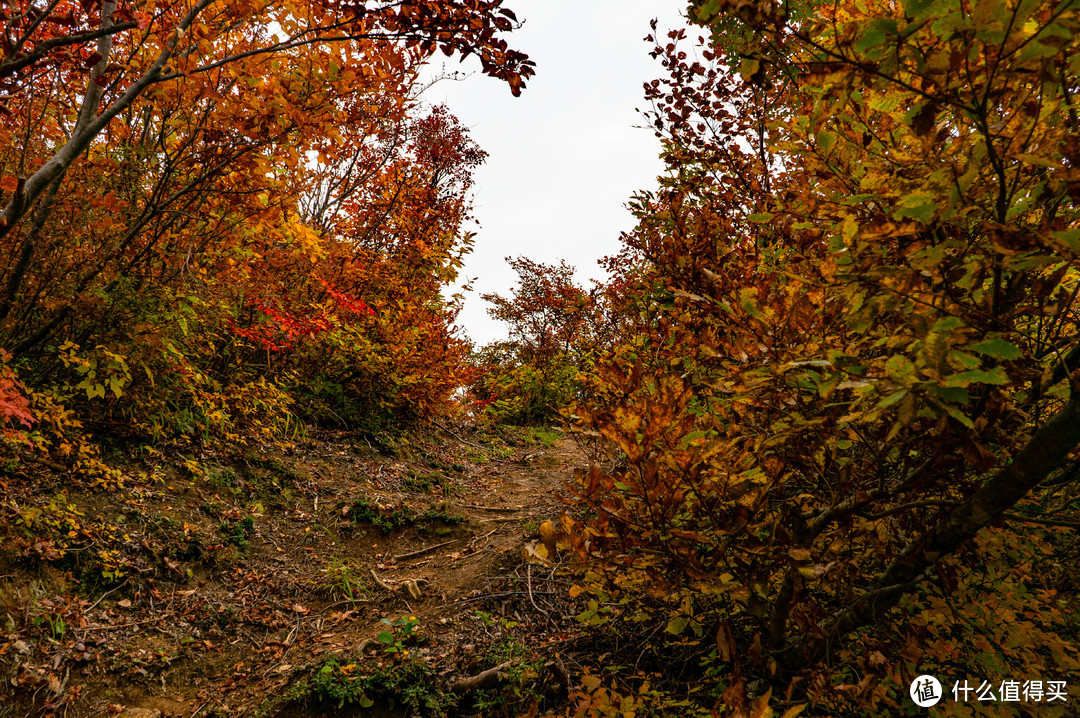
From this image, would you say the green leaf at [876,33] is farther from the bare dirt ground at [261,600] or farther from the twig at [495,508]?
the twig at [495,508]

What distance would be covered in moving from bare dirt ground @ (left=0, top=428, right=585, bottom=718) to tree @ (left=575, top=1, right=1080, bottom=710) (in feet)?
2.60

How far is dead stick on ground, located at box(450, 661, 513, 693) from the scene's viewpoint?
2.69 metres

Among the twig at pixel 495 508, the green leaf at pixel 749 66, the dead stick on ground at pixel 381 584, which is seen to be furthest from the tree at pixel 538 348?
the green leaf at pixel 749 66

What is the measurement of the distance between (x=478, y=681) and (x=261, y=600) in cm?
197

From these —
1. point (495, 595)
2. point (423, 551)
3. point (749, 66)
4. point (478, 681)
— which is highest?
point (749, 66)

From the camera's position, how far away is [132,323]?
3.73m

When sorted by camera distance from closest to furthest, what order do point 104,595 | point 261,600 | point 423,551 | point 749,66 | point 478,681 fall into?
point 749,66, point 478,681, point 104,595, point 261,600, point 423,551

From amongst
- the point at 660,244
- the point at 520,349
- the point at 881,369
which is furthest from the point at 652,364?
the point at 520,349

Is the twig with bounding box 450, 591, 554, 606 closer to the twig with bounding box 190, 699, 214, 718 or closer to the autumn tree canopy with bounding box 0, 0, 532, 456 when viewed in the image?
the twig with bounding box 190, 699, 214, 718

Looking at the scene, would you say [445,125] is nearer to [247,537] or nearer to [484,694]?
[247,537]

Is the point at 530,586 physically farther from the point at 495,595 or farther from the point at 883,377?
the point at 883,377

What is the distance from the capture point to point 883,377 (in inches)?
46.9

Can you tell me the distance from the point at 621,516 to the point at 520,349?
12101 millimetres

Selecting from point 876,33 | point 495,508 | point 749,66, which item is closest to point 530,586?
point 495,508
